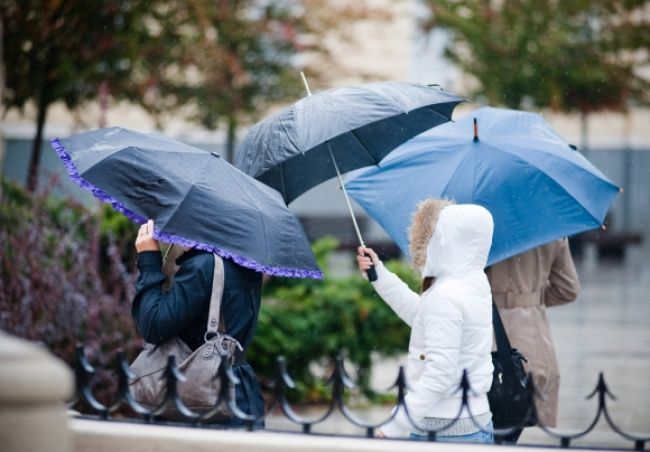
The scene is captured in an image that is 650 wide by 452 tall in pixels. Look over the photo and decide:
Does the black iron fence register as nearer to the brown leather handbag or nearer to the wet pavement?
the brown leather handbag

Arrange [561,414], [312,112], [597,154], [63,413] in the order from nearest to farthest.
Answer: [63,413] < [312,112] < [561,414] < [597,154]

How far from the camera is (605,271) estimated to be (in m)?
23.6

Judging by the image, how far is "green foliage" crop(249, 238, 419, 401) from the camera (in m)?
8.50

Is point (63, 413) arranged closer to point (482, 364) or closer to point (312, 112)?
point (482, 364)

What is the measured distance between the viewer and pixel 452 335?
410 centimetres

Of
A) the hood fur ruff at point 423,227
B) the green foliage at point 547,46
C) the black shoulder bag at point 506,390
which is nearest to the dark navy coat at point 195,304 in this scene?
the hood fur ruff at point 423,227

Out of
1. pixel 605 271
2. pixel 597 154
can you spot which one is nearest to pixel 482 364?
pixel 605 271

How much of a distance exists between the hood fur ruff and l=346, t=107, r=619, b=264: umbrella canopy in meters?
0.65

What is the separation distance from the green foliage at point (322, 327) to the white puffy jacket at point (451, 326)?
4.12 meters

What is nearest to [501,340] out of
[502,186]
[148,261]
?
[502,186]

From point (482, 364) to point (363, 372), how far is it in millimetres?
4784

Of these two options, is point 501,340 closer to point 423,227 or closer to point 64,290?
point 423,227

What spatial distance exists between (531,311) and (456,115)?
21.9 m

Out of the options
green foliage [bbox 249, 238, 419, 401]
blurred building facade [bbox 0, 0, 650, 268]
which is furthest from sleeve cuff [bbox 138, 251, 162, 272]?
blurred building facade [bbox 0, 0, 650, 268]
